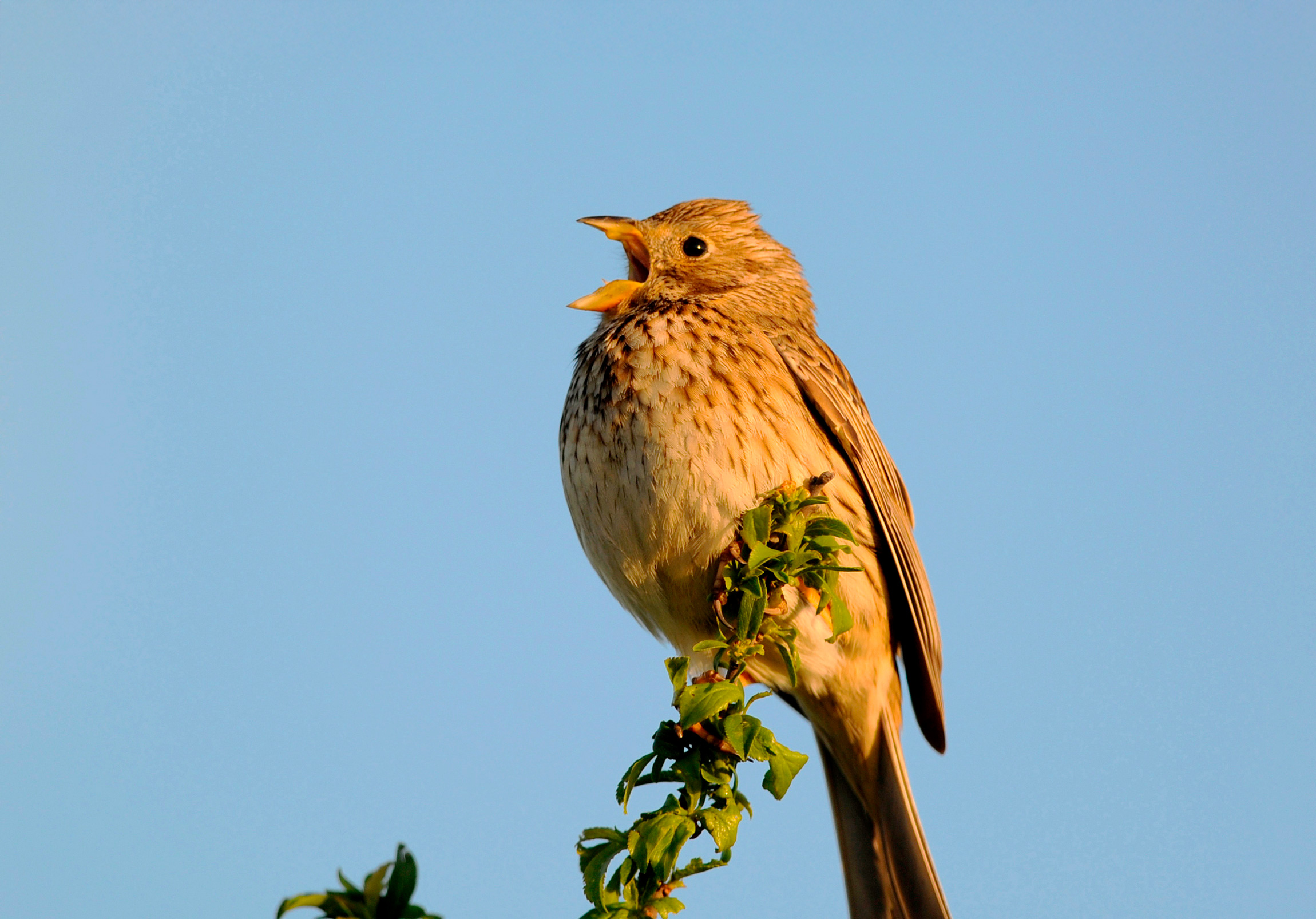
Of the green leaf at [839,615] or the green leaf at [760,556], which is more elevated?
the green leaf at [760,556]

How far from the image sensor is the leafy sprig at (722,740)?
8.17ft

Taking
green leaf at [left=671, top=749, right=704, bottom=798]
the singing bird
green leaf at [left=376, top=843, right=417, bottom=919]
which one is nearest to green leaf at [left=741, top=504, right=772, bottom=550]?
green leaf at [left=671, top=749, right=704, bottom=798]

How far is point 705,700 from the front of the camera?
9.00ft

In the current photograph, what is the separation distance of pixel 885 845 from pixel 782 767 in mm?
2306

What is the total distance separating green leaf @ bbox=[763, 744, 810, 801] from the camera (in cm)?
279

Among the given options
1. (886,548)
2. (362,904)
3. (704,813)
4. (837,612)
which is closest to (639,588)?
(886,548)

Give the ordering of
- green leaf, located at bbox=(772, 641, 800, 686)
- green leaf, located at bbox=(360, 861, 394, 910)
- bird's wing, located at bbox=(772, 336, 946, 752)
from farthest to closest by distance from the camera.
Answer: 1. bird's wing, located at bbox=(772, 336, 946, 752)
2. green leaf, located at bbox=(772, 641, 800, 686)
3. green leaf, located at bbox=(360, 861, 394, 910)

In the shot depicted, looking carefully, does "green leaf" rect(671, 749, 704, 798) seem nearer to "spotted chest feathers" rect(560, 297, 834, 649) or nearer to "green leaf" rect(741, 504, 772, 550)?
"green leaf" rect(741, 504, 772, 550)

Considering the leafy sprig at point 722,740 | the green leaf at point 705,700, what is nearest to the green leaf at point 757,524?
the leafy sprig at point 722,740

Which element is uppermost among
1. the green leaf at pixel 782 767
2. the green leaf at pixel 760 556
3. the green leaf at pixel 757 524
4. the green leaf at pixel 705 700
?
the green leaf at pixel 757 524

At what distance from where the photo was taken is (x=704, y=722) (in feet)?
9.29

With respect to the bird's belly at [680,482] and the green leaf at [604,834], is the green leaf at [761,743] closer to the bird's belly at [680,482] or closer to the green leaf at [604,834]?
the green leaf at [604,834]

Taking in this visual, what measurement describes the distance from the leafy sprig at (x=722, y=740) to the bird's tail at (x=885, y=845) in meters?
1.66

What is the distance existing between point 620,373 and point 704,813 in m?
2.20
